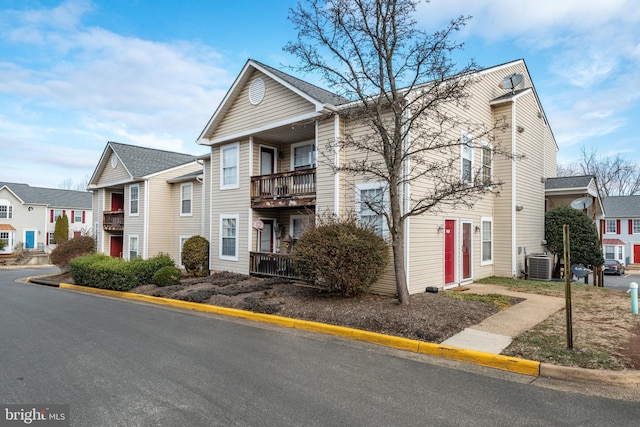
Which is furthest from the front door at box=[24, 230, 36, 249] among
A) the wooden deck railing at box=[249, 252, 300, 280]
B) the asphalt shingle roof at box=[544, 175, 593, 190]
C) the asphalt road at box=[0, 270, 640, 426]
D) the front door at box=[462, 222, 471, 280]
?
the asphalt shingle roof at box=[544, 175, 593, 190]

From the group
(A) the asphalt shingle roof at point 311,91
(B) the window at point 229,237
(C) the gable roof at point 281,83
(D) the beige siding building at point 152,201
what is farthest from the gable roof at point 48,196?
(A) the asphalt shingle roof at point 311,91

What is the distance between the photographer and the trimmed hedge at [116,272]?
42.5ft

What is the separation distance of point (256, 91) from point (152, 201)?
988 centimetres

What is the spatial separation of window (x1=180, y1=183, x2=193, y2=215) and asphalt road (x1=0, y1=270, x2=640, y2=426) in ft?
40.8

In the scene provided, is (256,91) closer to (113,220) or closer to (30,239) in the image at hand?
(113,220)

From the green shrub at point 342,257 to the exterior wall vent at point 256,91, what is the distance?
6819 mm

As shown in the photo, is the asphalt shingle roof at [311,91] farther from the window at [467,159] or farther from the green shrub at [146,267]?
the green shrub at [146,267]

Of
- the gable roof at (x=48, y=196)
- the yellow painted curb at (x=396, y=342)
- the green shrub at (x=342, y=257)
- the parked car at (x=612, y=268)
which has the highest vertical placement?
the gable roof at (x=48, y=196)

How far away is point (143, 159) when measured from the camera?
22062 mm

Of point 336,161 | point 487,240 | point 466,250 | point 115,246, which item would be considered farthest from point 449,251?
point 115,246

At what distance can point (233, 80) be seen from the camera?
1402cm

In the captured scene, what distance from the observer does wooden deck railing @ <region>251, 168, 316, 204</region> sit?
474 inches

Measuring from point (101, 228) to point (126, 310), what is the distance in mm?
16723

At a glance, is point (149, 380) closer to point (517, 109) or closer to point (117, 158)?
point (517, 109)
